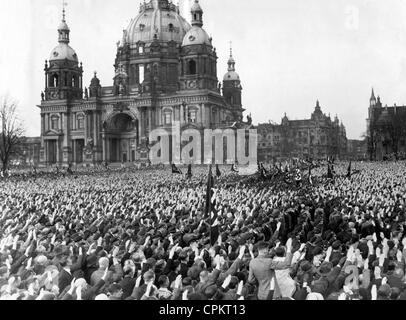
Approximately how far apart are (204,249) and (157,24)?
264 ft

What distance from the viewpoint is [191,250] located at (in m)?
11.2

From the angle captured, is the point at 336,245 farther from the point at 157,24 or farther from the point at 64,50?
the point at 157,24

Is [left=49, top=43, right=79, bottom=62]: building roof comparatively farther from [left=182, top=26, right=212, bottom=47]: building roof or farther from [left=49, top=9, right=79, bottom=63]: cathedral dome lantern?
[left=182, top=26, right=212, bottom=47]: building roof

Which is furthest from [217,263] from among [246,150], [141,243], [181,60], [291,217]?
[181,60]

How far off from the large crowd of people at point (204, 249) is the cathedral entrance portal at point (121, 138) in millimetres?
62694

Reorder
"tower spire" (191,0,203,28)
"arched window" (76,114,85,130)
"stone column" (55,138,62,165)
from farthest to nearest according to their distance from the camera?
1. "arched window" (76,114,85,130)
2. "stone column" (55,138,62,165)
3. "tower spire" (191,0,203,28)

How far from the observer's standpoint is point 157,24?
290ft

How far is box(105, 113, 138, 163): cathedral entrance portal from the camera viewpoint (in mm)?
83562

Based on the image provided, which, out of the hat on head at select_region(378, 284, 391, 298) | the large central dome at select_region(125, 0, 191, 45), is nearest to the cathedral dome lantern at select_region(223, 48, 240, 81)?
the large central dome at select_region(125, 0, 191, 45)

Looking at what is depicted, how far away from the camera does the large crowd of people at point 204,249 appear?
330 inches

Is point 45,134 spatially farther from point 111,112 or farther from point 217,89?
point 217,89

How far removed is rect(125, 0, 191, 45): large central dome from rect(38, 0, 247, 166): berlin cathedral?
0.47ft

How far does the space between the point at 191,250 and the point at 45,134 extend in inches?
3051

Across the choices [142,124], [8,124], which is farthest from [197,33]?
[8,124]
